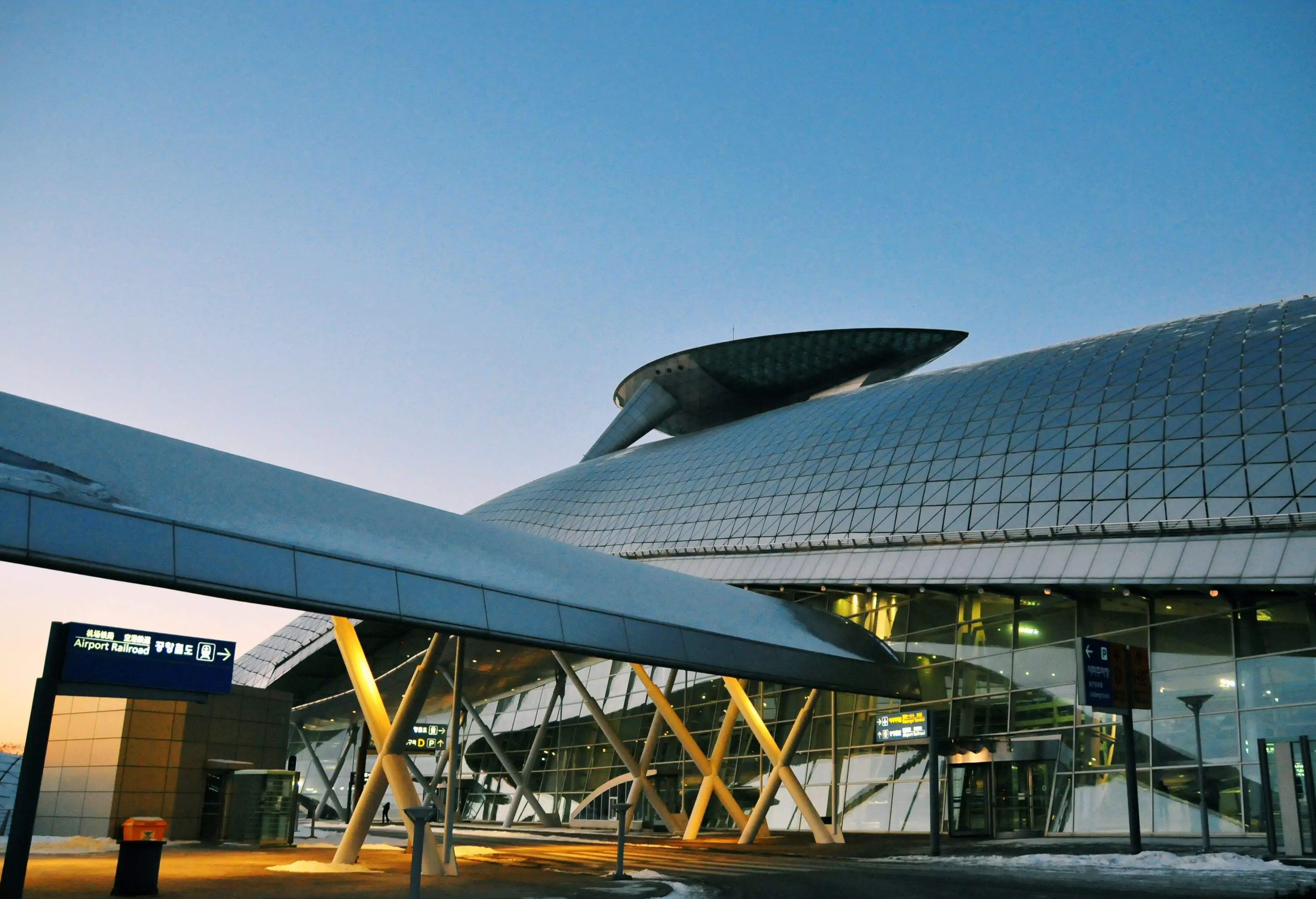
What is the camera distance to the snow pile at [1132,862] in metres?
18.4

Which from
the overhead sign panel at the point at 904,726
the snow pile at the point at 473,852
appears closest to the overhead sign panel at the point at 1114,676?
the overhead sign panel at the point at 904,726

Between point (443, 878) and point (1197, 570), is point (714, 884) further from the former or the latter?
point (1197, 570)

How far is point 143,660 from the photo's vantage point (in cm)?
1538

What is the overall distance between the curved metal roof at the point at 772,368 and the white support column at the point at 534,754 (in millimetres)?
21843

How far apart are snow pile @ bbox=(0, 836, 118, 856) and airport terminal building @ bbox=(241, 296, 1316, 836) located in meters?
16.5

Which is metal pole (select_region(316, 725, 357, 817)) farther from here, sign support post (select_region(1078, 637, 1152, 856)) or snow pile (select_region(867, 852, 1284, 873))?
sign support post (select_region(1078, 637, 1152, 856))

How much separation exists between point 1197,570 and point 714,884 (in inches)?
625

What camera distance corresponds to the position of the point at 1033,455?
115ft

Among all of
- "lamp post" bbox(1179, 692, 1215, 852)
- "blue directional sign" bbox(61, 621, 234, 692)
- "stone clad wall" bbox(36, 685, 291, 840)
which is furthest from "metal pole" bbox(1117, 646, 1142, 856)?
"stone clad wall" bbox(36, 685, 291, 840)

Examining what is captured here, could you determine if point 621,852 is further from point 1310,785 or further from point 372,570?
point 1310,785

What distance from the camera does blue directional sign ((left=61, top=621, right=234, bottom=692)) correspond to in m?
14.6

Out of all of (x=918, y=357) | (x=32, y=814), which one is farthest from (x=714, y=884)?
(x=918, y=357)

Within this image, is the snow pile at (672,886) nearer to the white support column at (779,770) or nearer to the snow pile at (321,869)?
the snow pile at (321,869)

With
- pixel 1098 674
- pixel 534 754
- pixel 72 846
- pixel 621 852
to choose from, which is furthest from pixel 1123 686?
pixel 534 754
